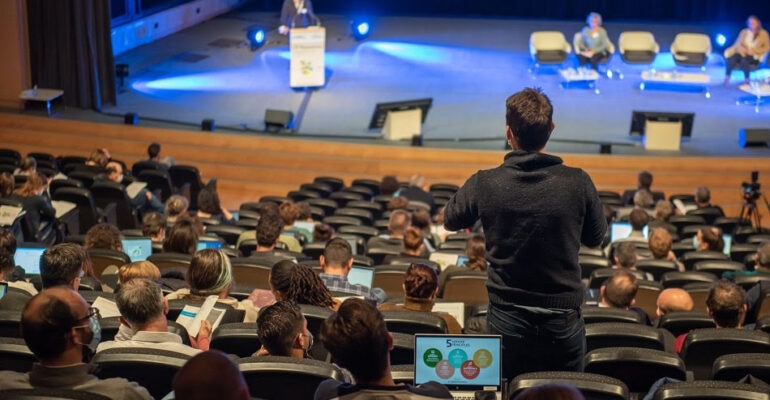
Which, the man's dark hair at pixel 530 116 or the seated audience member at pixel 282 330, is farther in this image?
the seated audience member at pixel 282 330

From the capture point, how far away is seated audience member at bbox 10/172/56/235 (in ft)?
29.1

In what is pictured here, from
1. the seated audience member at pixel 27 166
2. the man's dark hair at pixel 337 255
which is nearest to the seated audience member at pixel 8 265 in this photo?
the man's dark hair at pixel 337 255

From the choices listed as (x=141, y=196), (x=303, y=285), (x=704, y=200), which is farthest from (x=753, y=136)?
(x=303, y=285)

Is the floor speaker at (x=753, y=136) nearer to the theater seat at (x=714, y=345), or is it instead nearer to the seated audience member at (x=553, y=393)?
the theater seat at (x=714, y=345)

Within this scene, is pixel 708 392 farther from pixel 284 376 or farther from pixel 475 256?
pixel 475 256

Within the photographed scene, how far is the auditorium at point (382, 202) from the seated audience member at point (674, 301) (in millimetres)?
15

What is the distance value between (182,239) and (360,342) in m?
4.02

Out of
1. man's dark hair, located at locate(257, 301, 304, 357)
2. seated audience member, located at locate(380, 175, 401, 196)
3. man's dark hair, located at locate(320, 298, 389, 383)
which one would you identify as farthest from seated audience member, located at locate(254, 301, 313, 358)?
seated audience member, located at locate(380, 175, 401, 196)

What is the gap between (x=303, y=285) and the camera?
5391mm

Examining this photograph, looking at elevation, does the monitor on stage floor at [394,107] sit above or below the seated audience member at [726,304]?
above

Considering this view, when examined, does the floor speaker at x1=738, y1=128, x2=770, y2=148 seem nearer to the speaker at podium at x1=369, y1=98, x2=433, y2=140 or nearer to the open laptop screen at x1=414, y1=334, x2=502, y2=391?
the speaker at podium at x1=369, y1=98, x2=433, y2=140

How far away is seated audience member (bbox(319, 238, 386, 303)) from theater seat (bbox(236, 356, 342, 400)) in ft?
7.13

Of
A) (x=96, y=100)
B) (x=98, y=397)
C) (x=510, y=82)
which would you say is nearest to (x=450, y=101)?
(x=510, y=82)

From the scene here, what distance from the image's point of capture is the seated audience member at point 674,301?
21.0ft
